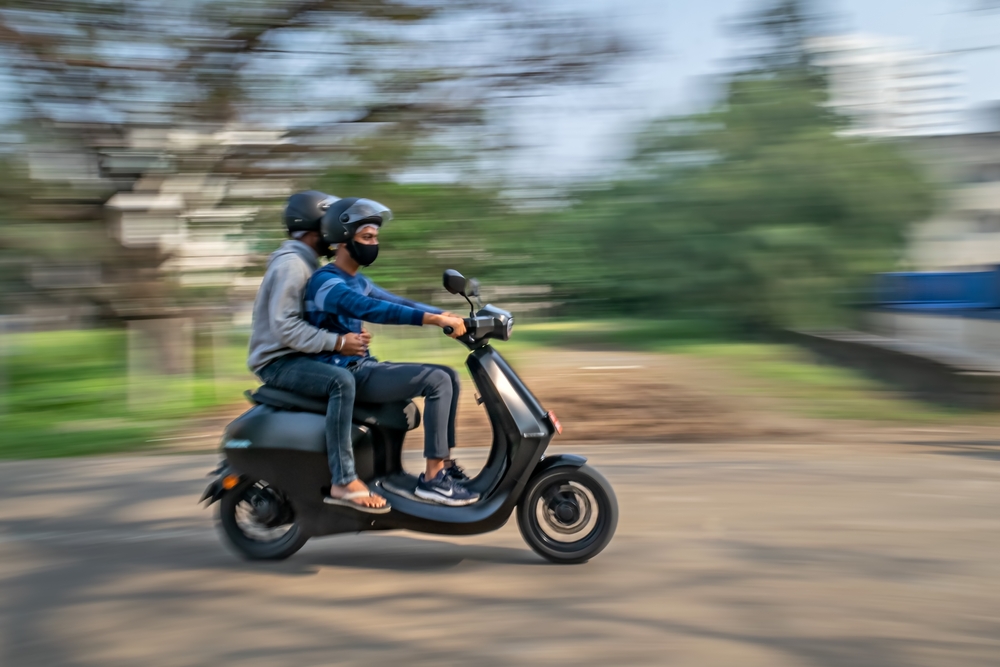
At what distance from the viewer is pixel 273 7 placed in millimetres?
9641

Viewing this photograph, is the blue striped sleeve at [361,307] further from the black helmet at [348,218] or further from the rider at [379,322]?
the black helmet at [348,218]

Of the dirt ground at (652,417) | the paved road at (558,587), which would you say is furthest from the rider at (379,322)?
the dirt ground at (652,417)

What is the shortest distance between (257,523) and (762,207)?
1394 cm

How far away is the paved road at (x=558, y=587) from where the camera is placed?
12.6ft

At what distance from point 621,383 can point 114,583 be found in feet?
23.0

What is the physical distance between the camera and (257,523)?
5203mm

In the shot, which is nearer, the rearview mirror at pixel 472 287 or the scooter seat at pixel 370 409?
the rearview mirror at pixel 472 287

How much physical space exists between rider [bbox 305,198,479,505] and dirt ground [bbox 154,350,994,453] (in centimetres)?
312

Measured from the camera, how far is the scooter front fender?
4945mm

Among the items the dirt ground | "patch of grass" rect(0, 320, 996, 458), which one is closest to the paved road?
the dirt ground

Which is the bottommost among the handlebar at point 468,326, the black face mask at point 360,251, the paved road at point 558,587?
the paved road at point 558,587

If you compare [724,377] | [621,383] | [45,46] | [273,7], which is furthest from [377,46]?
[724,377]

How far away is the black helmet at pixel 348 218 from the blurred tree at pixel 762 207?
11154 mm

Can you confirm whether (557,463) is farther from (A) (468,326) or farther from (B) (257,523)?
(B) (257,523)
